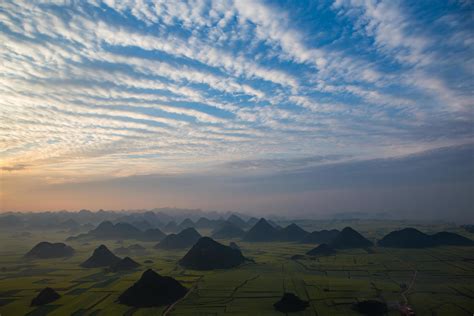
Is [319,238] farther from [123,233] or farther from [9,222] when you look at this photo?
[9,222]

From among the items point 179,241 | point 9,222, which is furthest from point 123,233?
point 9,222

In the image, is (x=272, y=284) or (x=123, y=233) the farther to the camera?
(x=123, y=233)

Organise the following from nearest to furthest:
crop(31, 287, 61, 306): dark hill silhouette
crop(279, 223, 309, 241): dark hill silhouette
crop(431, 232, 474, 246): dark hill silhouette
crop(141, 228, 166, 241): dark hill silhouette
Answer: crop(31, 287, 61, 306): dark hill silhouette, crop(431, 232, 474, 246): dark hill silhouette, crop(279, 223, 309, 241): dark hill silhouette, crop(141, 228, 166, 241): dark hill silhouette

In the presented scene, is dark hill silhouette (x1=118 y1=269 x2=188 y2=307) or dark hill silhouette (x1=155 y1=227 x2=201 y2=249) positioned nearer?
dark hill silhouette (x1=118 y1=269 x2=188 y2=307)

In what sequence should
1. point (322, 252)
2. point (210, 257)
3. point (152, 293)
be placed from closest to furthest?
1. point (152, 293)
2. point (210, 257)
3. point (322, 252)

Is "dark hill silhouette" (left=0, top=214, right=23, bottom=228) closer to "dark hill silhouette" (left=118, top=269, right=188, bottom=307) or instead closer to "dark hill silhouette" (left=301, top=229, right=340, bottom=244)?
"dark hill silhouette" (left=301, top=229, right=340, bottom=244)

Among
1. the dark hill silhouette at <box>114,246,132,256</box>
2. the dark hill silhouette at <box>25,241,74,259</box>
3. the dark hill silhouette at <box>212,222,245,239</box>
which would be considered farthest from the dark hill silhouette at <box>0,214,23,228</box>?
the dark hill silhouette at <box>212,222,245,239</box>

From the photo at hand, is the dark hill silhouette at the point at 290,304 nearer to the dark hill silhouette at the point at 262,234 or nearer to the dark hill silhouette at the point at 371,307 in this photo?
the dark hill silhouette at the point at 371,307
